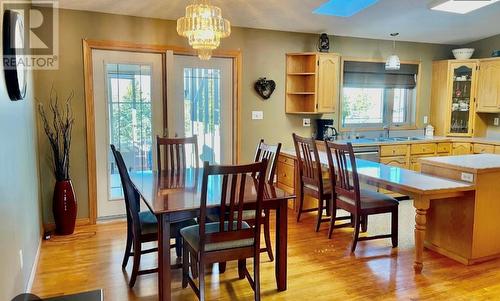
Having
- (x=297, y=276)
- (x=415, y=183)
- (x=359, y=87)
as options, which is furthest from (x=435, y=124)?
(x=297, y=276)

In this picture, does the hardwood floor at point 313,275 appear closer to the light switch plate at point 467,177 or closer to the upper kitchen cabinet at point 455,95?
the light switch plate at point 467,177

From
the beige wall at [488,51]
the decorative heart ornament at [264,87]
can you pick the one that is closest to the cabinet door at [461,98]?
the beige wall at [488,51]

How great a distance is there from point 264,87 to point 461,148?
123 inches

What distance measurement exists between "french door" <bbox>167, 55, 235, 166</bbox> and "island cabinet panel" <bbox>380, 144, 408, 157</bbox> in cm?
206

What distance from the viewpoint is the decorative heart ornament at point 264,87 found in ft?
16.0

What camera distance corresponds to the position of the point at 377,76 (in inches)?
225

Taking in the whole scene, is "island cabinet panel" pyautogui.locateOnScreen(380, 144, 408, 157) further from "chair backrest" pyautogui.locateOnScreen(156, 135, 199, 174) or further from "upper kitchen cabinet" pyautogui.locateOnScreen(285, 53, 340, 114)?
"chair backrest" pyautogui.locateOnScreen(156, 135, 199, 174)

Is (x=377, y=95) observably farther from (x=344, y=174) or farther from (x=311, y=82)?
(x=344, y=174)

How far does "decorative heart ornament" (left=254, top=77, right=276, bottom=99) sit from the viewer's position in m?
4.87

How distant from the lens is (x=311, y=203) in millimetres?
4766

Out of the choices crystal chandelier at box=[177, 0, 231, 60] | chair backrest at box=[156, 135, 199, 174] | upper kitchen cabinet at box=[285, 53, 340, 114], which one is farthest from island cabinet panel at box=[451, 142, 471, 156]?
crystal chandelier at box=[177, 0, 231, 60]

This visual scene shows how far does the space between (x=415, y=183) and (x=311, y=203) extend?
5.99 ft

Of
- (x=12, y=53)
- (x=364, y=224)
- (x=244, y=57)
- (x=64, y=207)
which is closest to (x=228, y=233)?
(x=12, y=53)

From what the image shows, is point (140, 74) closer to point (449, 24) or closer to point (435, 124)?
point (449, 24)
